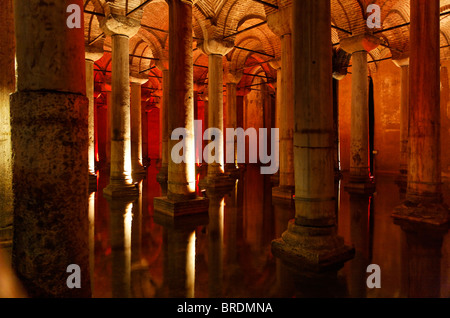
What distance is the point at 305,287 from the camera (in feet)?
11.1

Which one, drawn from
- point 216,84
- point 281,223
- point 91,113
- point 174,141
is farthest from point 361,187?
point 91,113

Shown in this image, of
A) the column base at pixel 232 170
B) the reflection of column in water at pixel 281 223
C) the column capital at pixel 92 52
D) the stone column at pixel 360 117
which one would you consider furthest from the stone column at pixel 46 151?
the column base at pixel 232 170

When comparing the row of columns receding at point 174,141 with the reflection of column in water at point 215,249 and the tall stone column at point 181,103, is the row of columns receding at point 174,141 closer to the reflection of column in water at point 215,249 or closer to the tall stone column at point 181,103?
the tall stone column at point 181,103

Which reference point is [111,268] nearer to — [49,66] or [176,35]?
[49,66]

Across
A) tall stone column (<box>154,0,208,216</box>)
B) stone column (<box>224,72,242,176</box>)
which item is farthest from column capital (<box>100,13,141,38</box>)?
stone column (<box>224,72,242,176</box>)

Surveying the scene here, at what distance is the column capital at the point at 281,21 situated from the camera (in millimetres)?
8422

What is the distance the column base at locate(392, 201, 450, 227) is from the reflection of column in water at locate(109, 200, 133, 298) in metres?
5.18

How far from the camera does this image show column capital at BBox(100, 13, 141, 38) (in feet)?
27.5

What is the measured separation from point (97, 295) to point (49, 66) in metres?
2.22

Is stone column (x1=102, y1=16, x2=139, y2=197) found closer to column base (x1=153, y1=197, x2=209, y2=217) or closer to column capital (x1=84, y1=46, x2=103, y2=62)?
column base (x1=153, y1=197, x2=209, y2=217)

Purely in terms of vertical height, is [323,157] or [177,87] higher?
[177,87]

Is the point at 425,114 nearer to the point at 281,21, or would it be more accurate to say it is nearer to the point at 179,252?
the point at 281,21

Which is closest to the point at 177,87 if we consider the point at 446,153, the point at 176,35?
the point at 176,35

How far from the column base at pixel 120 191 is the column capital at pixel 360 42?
8.23 metres
